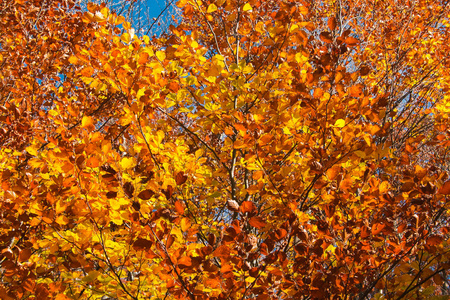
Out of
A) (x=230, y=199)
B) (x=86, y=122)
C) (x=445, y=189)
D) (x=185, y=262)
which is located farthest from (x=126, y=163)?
(x=445, y=189)

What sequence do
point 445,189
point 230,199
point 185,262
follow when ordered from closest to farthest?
point 185,262
point 445,189
point 230,199

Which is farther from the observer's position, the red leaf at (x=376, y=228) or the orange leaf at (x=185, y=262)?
the red leaf at (x=376, y=228)

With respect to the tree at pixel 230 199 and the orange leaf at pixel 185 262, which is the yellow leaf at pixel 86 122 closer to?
the tree at pixel 230 199

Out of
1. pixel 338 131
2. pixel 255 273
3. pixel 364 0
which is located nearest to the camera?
pixel 255 273

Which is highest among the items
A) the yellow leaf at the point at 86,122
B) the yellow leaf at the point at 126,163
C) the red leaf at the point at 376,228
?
the red leaf at the point at 376,228

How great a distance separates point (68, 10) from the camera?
14.4 ft

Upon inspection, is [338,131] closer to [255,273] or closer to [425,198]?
[425,198]

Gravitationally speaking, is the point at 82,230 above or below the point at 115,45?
below

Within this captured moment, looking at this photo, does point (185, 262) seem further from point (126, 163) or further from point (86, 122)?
point (86, 122)

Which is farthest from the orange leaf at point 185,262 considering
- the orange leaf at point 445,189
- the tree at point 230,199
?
the orange leaf at point 445,189

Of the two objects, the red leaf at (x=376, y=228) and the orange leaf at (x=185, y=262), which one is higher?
the red leaf at (x=376, y=228)

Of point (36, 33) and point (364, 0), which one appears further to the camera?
point (364, 0)

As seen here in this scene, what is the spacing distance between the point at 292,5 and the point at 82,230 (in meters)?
1.77

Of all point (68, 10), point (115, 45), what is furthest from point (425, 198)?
point (68, 10)
